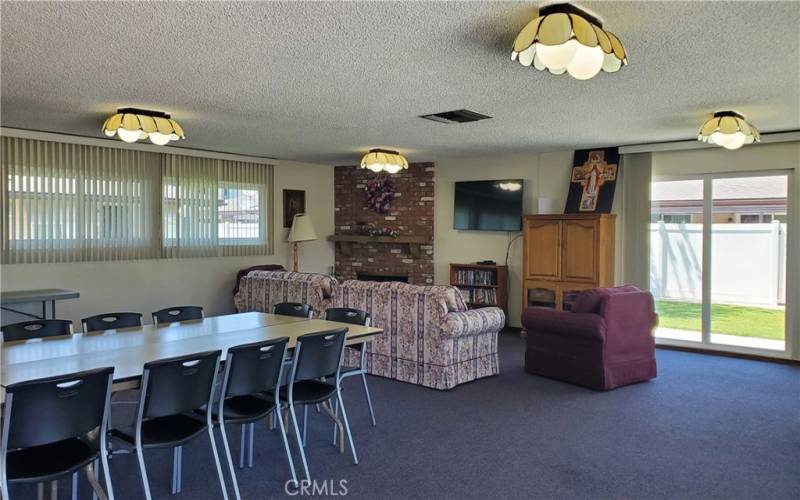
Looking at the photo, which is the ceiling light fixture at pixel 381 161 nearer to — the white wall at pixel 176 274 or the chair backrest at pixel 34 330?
the white wall at pixel 176 274

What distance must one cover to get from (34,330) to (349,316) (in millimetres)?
2162

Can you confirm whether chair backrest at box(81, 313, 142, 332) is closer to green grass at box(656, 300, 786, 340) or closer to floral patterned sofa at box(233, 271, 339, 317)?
floral patterned sofa at box(233, 271, 339, 317)

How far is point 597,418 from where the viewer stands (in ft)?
15.2

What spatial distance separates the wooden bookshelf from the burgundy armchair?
2632mm

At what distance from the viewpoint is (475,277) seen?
8852 mm

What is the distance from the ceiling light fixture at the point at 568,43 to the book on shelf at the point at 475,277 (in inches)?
224

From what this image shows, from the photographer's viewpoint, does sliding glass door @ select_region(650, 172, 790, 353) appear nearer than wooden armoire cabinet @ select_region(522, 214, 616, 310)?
Yes

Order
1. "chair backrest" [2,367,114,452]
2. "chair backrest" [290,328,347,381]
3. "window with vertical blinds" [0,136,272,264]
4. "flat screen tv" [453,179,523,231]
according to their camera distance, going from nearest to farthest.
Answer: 1. "chair backrest" [2,367,114,452]
2. "chair backrest" [290,328,347,381]
3. "window with vertical blinds" [0,136,272,264]
4. "flat screen tv" [453,179,523,231]

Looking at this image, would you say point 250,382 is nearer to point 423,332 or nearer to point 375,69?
point 375,69

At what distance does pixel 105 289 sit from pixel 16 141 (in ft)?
6.41

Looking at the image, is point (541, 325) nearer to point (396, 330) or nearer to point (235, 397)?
point (396, 330)

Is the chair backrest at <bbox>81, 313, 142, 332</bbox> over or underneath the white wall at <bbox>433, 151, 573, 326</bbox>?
underneath

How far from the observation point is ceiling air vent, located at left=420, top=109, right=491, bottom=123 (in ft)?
18.0

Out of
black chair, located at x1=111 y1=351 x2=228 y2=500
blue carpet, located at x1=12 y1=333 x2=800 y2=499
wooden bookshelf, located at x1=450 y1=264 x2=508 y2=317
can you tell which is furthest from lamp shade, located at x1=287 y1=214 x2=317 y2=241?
black chair, located at x1=111 y1=351 x2=228 y2=500
